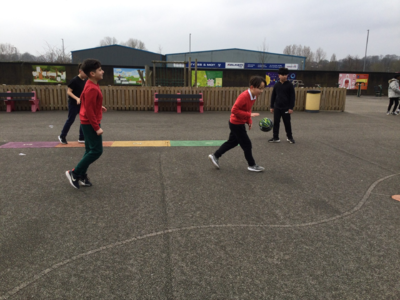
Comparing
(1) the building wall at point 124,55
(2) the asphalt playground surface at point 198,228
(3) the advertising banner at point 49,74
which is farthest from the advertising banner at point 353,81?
(2) the asphalt playground surface at point 198,228

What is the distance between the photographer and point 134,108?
50.0ft

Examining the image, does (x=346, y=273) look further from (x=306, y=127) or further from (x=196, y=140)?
(x=306, y=127)

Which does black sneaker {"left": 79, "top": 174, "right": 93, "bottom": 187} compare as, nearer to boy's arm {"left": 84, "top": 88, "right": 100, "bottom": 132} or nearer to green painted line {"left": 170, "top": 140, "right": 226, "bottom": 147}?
boy's arm {"left": 84, "top": 88, "right": 100, "bottom": 132}

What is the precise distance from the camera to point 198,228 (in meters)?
3.29

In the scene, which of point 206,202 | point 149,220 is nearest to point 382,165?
point 206,202


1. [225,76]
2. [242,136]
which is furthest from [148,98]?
[225,76]

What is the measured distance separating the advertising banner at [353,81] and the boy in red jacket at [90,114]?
1395 inches

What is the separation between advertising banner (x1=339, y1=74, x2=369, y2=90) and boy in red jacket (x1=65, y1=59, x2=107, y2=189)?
1395 inches

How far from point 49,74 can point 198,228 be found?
94.2 feet

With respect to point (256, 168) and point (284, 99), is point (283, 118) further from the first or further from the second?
point (256, 168)

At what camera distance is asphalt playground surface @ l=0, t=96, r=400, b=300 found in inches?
94.1

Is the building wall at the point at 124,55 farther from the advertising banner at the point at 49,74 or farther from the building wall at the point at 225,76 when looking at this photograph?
the advertising banner at the point at 49,74

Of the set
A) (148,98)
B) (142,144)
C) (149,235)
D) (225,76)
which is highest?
(225,76)

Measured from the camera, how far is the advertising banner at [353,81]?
1355 inches
